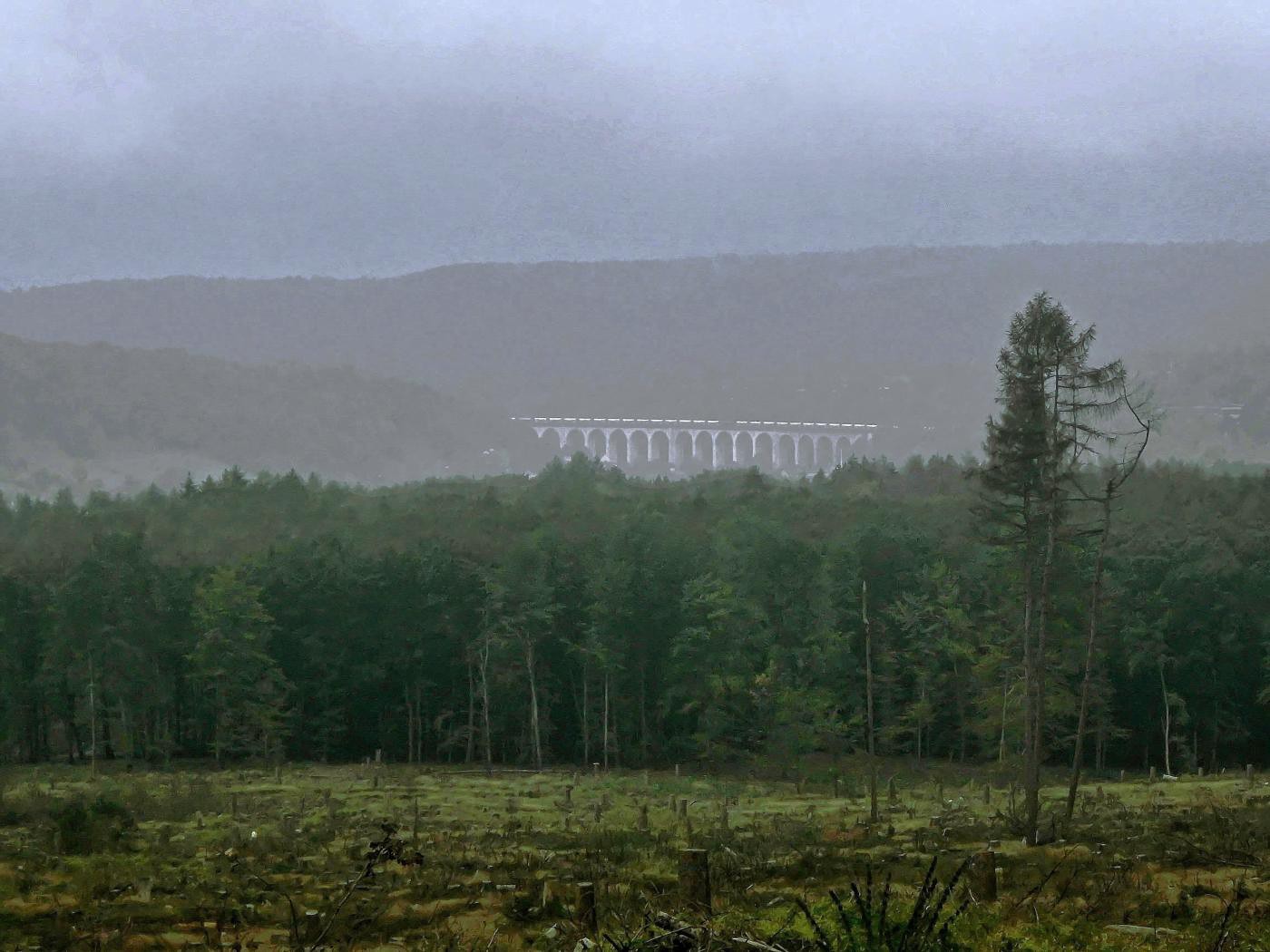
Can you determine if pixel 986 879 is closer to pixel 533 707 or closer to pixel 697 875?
pixel 697 875

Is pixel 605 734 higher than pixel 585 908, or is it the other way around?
pixel 585 908

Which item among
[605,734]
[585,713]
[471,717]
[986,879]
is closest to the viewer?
[986,879]

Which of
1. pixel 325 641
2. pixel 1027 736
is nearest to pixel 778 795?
pixel 1027 736

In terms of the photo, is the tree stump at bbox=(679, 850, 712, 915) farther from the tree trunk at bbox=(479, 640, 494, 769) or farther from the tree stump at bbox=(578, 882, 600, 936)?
the tree trunk at bbox=(479, 640, 494, 769)

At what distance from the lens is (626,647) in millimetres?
72188

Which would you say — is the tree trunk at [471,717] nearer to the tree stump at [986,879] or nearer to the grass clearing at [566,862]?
the grass clearing at [566,862]

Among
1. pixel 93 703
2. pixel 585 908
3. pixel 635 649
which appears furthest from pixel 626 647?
pixel 585 908

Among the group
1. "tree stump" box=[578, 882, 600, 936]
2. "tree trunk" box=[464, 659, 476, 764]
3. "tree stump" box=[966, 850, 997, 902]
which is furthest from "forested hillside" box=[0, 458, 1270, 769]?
"tree stump" box=[578, 882, 600, 936]

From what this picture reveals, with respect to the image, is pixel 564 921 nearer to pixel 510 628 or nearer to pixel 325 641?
pixel 510 628

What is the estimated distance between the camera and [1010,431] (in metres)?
41.5

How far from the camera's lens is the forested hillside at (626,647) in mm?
67062

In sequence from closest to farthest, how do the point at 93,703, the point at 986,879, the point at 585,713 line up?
the point at 986,879 → the point at 93,703 → the point at 585,713

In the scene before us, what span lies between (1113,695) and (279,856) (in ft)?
168

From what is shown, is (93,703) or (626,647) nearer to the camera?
(93,703)
